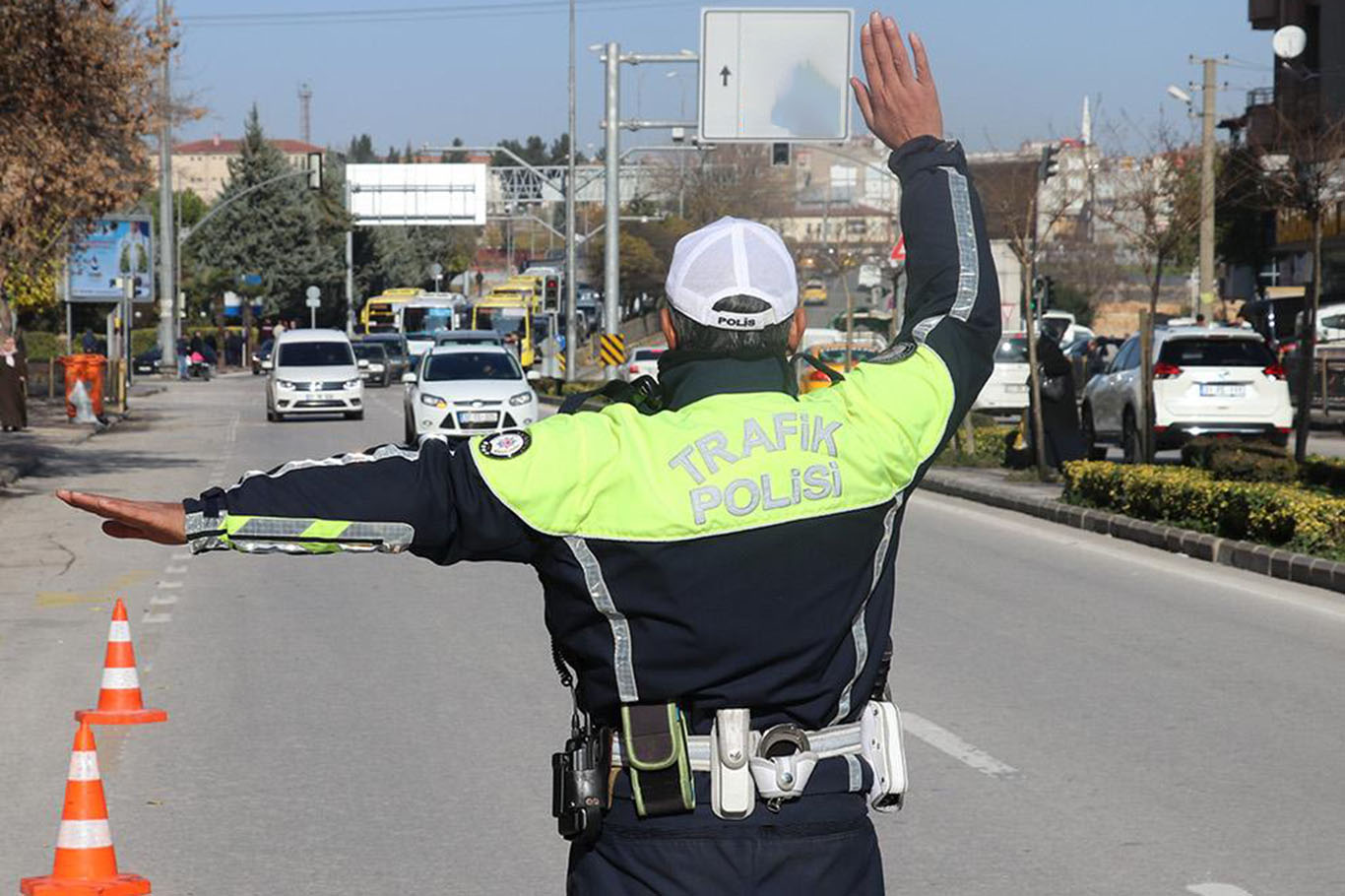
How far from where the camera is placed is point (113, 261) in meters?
53.7

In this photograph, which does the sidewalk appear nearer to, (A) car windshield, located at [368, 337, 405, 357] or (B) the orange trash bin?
(B) the orange trash bin

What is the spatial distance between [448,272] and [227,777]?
14387 centimetres

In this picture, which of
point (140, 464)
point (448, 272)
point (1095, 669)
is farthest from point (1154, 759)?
point (448, 272)

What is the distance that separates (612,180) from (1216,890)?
40.6 metres

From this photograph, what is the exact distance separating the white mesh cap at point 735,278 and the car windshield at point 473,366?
3023 cm

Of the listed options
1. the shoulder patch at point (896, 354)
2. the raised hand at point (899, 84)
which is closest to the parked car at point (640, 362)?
the raised hand at point (899, 84)

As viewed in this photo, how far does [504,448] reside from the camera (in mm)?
3264

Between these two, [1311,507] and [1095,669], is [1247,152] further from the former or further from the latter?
[1095,669]

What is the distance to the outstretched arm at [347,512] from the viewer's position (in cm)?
324

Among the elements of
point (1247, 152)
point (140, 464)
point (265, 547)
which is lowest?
point (140, 464)

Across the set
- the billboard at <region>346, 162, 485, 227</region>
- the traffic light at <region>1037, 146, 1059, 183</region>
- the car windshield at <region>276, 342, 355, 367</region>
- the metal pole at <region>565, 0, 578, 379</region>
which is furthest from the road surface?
the billboard at <region>346, 162, 485, 227</region>

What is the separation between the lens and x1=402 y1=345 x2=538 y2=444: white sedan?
106 feet

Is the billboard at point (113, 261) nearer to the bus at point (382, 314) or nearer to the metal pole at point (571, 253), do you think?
Result: the metal pole at point (571, 253)

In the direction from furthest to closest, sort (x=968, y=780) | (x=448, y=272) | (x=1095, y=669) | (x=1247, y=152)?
(x=448, y=272) < (x=1247, y=152) < (x=1095, y=669) < (x=968, y=780)
